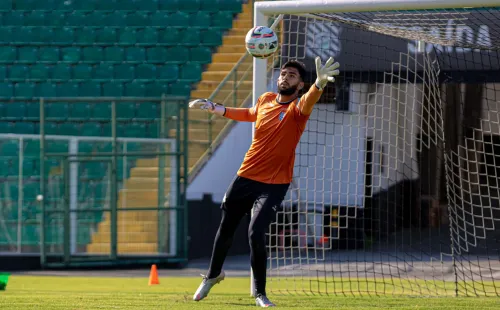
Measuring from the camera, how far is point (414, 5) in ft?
28.2

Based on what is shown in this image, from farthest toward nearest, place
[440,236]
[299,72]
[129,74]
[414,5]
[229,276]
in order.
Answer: [129,74], [440,236], [229,276], [414,5], [299,72]

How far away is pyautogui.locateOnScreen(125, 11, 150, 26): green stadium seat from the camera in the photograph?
18844 millimetres

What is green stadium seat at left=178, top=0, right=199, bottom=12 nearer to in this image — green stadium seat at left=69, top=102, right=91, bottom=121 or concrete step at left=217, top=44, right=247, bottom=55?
concrete step at left=217, top=44, right=247, bottom=55

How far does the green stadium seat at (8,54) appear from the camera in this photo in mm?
18828

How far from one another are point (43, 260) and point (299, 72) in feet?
26.5

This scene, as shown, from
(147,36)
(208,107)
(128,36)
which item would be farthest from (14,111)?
(208,107)

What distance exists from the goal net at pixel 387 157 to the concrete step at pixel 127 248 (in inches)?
69.9

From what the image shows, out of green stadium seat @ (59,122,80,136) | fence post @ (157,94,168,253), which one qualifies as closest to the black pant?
fence post @ (157,94,168,253)

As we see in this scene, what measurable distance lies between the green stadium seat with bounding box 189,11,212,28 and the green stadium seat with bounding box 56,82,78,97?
2.37 metres

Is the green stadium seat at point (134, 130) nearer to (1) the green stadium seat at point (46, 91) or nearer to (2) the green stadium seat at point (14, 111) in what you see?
(2) the green stadium seat at point (14, 111)

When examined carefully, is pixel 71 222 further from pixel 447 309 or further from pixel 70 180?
pixel 447 309

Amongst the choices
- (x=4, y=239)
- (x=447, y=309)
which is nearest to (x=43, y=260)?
(x=4, y=239)

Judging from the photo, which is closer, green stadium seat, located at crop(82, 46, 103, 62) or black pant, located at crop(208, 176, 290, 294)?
black pant, located at crop(208, 176, 290, 294)

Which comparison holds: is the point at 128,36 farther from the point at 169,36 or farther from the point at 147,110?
the point at 147,110
